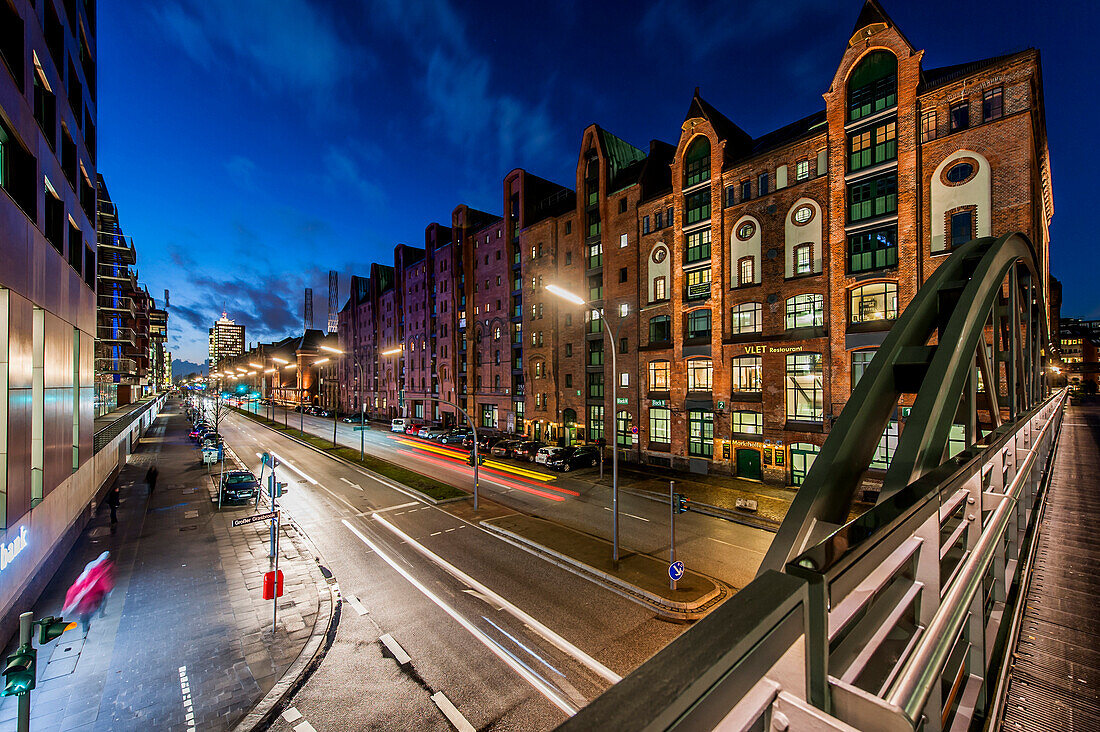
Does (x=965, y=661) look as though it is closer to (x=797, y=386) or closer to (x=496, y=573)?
(x=496, y=573)

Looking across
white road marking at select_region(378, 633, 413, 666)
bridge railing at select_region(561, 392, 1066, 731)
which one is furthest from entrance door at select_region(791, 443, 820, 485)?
bridge railing at select_region(561, 392, 1066, 731)

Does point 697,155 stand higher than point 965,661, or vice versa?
point 697,155

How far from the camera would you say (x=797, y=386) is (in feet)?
87.7

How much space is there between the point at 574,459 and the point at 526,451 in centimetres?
414

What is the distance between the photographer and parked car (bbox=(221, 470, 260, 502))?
82.3ft

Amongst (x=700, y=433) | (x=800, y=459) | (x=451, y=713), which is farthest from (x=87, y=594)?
(x=800, y=459)

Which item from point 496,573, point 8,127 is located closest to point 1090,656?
point 496,573

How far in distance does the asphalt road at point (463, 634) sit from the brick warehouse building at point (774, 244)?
27.6 ft

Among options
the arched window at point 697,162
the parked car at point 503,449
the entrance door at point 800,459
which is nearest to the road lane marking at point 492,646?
the entrance door at point 800,459

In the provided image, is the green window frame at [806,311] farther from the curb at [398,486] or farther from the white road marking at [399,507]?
the white road marking at [399,507]

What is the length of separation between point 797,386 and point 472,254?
3914cm

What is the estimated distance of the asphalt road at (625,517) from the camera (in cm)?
1738

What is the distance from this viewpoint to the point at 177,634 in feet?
40.6

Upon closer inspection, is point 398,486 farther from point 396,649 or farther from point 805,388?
point 805,388
